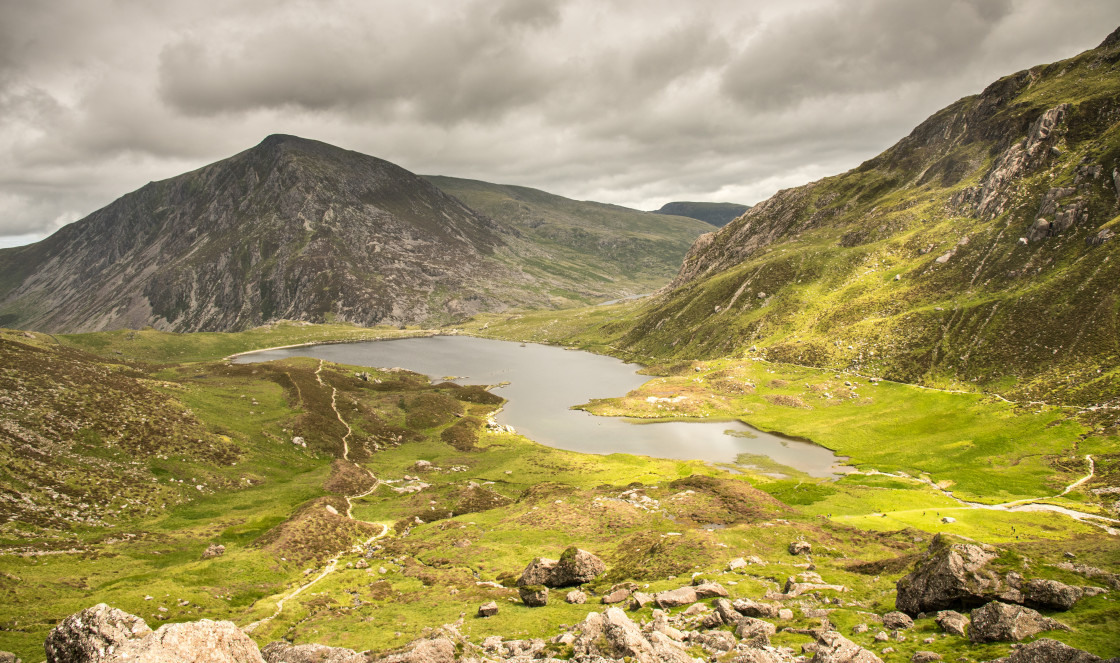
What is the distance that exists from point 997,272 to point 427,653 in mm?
161305

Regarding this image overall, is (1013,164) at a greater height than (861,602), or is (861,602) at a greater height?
(1013,164)

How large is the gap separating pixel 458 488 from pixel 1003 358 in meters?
116

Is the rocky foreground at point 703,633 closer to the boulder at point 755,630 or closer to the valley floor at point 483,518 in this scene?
the boulder at point 755,630

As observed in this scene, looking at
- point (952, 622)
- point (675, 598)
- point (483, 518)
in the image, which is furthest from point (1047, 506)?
point (483, 518)

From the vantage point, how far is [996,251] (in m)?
137

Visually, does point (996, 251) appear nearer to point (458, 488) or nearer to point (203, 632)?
point (458, 488)

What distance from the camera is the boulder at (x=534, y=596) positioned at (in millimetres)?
38719

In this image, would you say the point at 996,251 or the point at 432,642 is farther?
the point at 996,251

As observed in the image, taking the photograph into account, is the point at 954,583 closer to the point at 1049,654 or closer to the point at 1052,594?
the point at 1052,594

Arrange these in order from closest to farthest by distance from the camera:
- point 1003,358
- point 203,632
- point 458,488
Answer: point 203,632 < point 458,488 < point 1003,358

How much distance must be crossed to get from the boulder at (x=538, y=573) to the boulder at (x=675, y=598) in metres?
11.3

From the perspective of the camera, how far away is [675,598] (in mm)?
34656

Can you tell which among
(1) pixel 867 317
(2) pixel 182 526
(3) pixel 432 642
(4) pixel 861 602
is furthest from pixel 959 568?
(1) pixel 867 317

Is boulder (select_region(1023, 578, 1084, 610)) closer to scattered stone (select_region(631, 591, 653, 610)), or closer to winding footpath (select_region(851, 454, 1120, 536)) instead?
scattered stone (select_region(631, 591, 653, 610))
